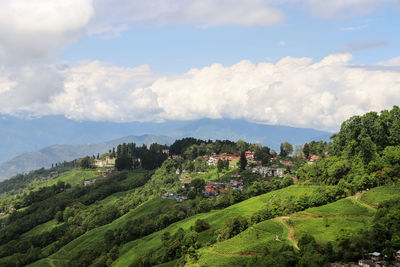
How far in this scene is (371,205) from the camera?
5734 cm

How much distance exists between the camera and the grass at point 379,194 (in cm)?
5710

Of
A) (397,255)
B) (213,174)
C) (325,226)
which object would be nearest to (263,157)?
(213,174)

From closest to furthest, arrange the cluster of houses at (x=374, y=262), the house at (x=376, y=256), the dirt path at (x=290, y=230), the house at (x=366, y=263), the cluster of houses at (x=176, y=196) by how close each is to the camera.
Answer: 1. the cluster of houses at (x=374, y=262)
2. the house at (x=366, y=263)
3. the house at (x=376, y=256)
4. the dirt path at (x=290, y=230)
5. the cluster of houses at (x=176, y=196)

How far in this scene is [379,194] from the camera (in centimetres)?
5922

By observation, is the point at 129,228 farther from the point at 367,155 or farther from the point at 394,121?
the point at 394,121

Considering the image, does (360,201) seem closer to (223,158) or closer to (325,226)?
(325,226)

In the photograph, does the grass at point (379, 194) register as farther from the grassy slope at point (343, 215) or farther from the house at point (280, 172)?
the house at point (280, 172)

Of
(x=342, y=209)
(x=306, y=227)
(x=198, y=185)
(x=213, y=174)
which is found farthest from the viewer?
(x=213, y=174)

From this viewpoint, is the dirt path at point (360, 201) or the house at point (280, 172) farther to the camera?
the house at point (280, 172)

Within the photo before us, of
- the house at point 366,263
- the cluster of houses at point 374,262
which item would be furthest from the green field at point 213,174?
the house at point 366,263

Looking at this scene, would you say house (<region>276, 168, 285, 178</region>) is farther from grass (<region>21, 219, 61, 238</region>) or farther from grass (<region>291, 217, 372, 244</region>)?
grass (<region>21, 219, 61, 238</region>)

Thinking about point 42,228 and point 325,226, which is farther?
point 42,228

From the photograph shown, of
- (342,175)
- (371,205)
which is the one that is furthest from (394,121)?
(371,205)

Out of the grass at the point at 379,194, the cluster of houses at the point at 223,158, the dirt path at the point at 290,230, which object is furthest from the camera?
the cluster of houses at the point at 223,158
